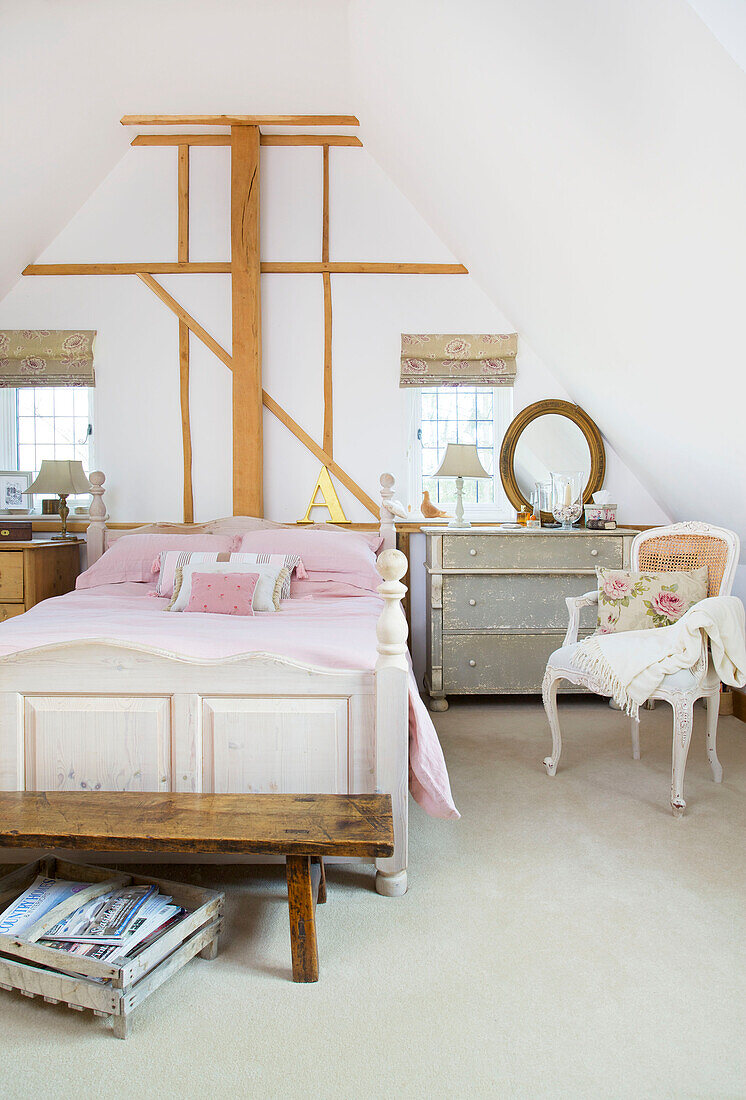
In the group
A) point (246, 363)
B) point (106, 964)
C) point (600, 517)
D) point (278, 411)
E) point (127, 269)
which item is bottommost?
point (106, 964)

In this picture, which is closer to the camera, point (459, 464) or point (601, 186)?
point (601, 186)

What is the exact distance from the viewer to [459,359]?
14.2ft

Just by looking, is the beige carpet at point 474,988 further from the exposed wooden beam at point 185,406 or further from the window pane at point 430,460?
the exposed wooden beam at point 185,406

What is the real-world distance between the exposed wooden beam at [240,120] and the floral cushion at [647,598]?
9.37 feet

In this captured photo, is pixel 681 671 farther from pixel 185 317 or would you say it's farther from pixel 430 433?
pixel 185 317

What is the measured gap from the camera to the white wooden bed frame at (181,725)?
197cm

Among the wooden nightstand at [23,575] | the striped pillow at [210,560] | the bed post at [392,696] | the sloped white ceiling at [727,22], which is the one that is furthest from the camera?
the wooden nightstand at [23,575]

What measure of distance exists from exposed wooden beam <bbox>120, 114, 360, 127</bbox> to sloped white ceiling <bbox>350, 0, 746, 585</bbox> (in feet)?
0.69

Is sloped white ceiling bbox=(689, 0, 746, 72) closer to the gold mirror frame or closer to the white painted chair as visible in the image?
the white painted chair

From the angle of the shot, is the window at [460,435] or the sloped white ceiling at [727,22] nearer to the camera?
the sloped white ceiling at [727,22]

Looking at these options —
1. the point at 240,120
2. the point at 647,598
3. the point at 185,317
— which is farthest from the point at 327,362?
the point at 647,598

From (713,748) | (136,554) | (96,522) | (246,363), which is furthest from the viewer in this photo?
(246,363)

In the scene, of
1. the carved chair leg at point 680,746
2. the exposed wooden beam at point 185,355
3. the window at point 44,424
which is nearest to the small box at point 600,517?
the carved chair leg at point 680,746

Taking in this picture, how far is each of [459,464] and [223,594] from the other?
161 centimetres
